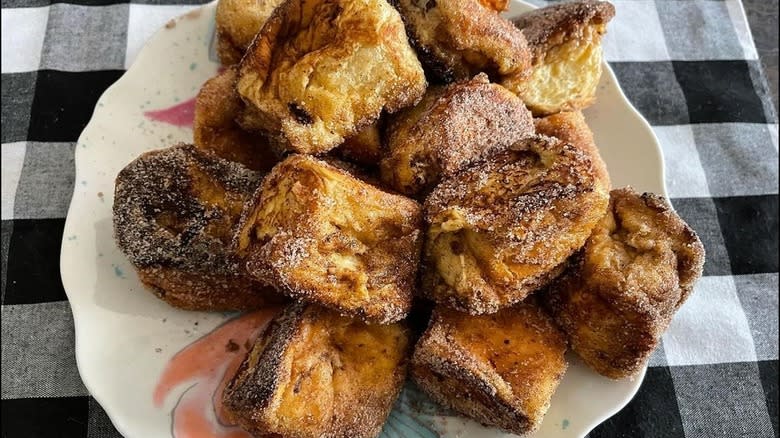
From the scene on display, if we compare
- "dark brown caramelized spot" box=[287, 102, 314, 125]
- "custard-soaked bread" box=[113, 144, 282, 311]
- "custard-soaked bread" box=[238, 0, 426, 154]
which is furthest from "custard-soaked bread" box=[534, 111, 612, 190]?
"custard-soaked bread" box=[113, 144, 282, 311]

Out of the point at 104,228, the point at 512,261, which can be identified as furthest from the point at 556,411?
the point at 104,228

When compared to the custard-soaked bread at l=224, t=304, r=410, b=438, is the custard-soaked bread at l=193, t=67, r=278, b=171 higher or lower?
higher

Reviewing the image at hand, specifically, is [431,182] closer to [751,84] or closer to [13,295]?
[13,295]

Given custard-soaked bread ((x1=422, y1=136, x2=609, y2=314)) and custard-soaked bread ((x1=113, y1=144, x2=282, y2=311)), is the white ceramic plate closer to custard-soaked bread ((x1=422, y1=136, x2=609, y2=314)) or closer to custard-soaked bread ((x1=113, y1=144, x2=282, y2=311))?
custard-soaked bread ((x1=113, y1=144, x2=282, y2=311))

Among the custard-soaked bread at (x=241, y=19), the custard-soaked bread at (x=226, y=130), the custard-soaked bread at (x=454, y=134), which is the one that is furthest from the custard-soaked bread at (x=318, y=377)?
the custard-soaked bread at (x=241, y=19)

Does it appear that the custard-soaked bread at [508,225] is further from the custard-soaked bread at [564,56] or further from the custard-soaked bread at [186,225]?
the custard-soaked bread at [186,225]

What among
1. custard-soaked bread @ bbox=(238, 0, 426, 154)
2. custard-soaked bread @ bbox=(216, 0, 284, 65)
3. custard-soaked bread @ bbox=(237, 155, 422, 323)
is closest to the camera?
custard-soaked bread @ bbox=(237, 155, 422, 323)

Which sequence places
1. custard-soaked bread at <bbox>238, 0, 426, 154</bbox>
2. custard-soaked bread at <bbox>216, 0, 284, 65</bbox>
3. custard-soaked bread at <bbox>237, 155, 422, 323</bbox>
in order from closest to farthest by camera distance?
custard-soaked bread at <bbox>237, 155, 422, 323</bbox>, custard-soaked bread at <bbox>238, 0, 426, 154</bbox>, custard-soaked bread at <bbox>216, 0, 284, 65</bbox>
